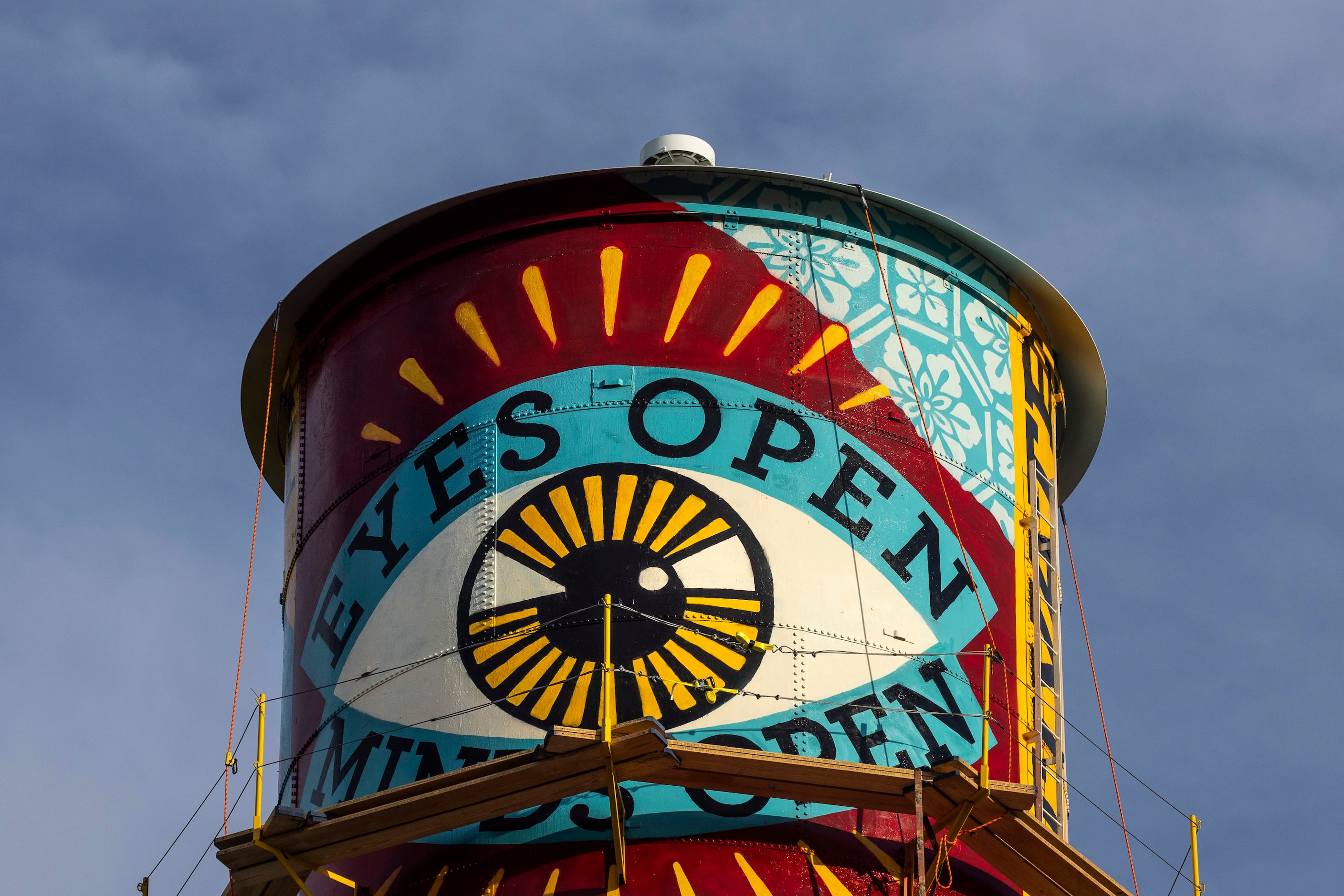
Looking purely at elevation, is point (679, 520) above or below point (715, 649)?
above

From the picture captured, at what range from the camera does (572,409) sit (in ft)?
42.8

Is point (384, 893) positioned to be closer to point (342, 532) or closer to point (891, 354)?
point (342, 532)

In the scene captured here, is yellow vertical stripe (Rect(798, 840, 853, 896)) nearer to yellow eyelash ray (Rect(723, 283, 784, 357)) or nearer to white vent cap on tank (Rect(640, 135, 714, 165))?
yellow eyelash ray (Rect(723, 283, 784, 357))

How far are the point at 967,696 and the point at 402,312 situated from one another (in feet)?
16.3

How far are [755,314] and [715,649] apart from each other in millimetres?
2552

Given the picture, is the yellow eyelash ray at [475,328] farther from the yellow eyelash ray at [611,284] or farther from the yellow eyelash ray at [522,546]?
the yellow eyelash ray at [522,546]

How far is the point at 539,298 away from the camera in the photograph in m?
13.6

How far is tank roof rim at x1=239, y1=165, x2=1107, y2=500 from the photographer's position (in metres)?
14.0

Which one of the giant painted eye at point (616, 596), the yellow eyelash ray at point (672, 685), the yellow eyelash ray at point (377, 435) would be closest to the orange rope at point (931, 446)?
the giant painted eye at point (616, 596)

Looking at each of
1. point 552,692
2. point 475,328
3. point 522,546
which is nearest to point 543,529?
point 522,546

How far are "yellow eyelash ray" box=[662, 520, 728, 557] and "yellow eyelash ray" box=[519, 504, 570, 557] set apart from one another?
0.70 m

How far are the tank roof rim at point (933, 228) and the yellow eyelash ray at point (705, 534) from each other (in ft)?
9.01

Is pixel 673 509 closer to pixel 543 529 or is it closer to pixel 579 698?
pixel 543 529

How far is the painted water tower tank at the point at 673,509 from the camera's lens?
12.0 metres
